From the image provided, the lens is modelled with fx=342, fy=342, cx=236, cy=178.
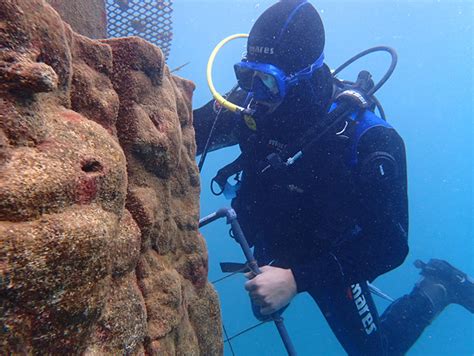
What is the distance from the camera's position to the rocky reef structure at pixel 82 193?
993mm

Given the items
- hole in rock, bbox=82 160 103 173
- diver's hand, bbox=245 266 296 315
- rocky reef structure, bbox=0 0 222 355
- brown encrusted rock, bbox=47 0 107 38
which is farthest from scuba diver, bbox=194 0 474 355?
hole in rock, bbox=82 160 103 173

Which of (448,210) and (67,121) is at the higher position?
(67,121)

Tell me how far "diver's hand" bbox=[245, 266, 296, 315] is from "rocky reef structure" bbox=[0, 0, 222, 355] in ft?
3.97

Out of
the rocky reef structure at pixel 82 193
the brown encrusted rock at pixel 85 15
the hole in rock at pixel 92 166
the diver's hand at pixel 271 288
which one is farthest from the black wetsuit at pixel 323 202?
the hole in rock at pixel 92 166

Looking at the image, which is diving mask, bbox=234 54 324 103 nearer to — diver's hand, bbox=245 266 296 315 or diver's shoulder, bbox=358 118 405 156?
diver's shoulder, bbox=358 118 405 156

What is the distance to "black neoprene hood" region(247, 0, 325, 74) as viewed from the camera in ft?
11.4

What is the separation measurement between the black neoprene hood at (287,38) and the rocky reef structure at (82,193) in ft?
5.57

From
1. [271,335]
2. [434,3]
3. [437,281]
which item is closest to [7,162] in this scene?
[437,281]

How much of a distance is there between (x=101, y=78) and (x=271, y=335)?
42.2 m

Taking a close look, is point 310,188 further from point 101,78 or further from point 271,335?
point 271,335

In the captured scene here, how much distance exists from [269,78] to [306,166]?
3.34ft

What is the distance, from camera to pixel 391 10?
5141 cm

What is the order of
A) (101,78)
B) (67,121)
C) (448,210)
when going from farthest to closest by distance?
(448,210)
(101,78)
(67,121)

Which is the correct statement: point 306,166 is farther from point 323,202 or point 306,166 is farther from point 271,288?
point 271,288
